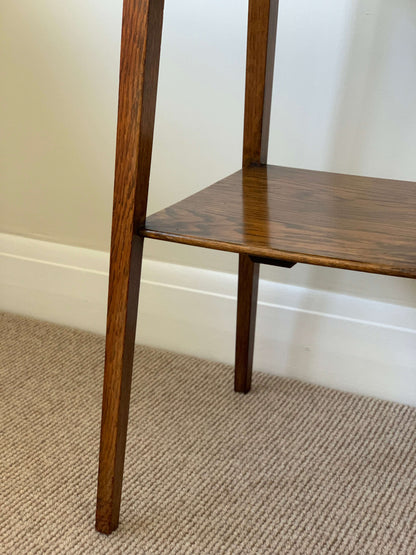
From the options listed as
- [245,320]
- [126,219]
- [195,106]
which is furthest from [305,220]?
[195,106]

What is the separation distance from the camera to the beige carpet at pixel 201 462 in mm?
887

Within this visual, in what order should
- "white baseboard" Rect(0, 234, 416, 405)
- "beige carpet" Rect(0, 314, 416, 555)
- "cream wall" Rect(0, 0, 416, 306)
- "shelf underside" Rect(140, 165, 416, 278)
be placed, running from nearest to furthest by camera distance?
1. "shelf underside" Rect(140, 165, 416, 278)
2. "beige carpet" Rect(0, 314, 416, 555)
3. "cream wall" Rect(0, 0, 416, 306)
4. "white baseboard" Rect(0, 234, 416, 405)

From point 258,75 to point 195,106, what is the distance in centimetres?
24

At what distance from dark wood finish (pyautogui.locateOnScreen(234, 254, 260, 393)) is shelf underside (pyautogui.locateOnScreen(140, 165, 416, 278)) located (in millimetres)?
174

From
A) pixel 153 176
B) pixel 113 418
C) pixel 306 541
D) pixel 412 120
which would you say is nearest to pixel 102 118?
pixel 153 176

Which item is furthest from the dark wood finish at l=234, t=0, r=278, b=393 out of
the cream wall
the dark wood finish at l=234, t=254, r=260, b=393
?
the cream wall

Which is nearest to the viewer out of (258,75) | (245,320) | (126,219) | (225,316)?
(126,219)

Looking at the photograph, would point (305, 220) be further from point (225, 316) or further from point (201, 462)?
point (225, 316)

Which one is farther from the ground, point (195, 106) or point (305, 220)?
point (195, 106)

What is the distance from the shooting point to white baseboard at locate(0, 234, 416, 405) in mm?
1209

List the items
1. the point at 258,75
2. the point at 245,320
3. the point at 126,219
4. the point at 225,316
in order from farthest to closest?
the point at 225,316 → the point at 245,320 → the point at 258,75 → the point at 126,219

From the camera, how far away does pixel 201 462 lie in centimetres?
103

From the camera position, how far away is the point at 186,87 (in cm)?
122

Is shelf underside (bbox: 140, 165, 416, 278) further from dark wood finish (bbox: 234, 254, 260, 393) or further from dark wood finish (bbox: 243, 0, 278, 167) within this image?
dark wood finish (bbox: 234, 254, 260, 393)
